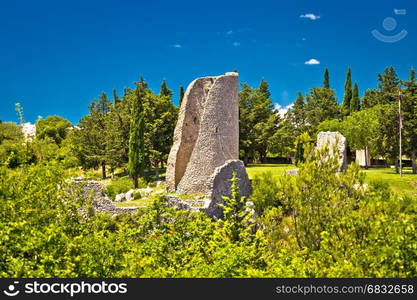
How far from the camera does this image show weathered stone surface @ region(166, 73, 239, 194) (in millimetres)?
18703

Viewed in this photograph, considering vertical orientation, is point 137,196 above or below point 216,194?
below

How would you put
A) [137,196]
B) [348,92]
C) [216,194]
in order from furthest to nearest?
[348,92], [137,196], [216,194]

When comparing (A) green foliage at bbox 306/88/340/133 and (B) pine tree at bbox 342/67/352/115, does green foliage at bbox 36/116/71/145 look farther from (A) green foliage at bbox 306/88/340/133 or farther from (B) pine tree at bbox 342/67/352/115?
(B) pine tree at bbox 342/67/352/115

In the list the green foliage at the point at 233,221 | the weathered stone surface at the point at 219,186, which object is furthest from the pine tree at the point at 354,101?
the green foliage at the point at 233,221

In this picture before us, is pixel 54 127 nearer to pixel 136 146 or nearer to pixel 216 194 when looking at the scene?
pixel 136 146

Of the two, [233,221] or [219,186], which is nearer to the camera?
[233,221]

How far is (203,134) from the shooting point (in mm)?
18750

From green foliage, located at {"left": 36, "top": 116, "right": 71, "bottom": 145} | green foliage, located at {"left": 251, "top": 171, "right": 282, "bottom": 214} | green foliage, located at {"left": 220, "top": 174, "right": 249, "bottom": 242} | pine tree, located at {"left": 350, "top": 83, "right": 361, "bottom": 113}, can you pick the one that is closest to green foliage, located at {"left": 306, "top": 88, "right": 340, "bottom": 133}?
pine tree, located at {"left": 350, "top": 83, "right": 361, "bottom": 113}

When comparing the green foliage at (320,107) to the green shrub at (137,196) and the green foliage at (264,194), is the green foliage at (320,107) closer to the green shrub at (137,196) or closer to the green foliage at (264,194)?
the green foliage at (264,194)

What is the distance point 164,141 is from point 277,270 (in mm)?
28676

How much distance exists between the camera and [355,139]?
3828 cm

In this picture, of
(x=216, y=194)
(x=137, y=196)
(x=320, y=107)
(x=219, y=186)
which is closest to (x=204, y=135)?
(x=219, y=186)

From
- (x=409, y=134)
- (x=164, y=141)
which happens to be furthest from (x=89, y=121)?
(x=409, y=134)

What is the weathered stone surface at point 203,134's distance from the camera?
61.4ft
